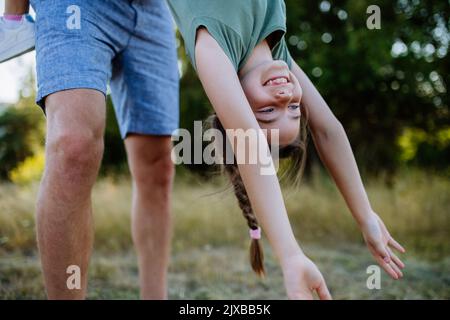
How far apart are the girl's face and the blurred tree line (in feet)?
12.8

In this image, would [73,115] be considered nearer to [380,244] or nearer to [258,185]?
[258,185]

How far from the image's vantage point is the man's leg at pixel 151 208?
219cm

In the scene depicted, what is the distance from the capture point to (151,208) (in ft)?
7.34

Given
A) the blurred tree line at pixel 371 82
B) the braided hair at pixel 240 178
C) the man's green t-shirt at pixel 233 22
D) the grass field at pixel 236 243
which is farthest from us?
the blurred tree line at pixel 371 82

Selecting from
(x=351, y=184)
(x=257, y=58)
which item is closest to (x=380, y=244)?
(x=351, y=184)

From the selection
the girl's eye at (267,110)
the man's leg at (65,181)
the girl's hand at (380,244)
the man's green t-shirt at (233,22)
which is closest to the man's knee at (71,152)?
the man's leg at (65,181)

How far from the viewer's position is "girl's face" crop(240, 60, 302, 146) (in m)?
1.49

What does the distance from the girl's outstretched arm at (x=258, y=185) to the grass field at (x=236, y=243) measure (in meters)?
0.80

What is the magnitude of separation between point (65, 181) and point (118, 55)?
64cm

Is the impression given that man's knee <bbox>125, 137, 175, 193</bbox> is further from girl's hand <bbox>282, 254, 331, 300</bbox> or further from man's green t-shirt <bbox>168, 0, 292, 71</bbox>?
girl's hand <bbox>282, 254, 331, 300</bbox>

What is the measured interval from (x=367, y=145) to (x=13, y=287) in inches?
176

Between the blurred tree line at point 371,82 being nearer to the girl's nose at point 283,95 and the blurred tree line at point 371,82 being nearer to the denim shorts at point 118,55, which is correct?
the denim shorts at point 118,55

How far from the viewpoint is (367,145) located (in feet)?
20.0

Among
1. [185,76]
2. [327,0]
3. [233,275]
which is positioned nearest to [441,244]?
[233,275]
